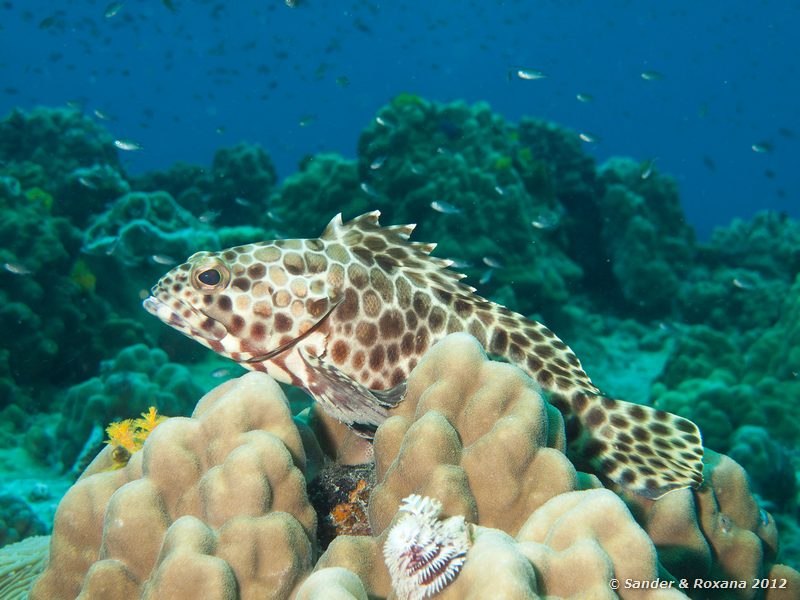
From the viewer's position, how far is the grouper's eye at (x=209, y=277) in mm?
3738

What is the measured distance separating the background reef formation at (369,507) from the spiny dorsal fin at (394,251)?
144 centimetres

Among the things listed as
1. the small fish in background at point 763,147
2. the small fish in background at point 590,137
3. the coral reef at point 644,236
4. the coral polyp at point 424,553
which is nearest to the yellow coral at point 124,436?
the coral polyp at point 424,553

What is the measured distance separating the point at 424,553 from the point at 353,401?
1359 millimetres

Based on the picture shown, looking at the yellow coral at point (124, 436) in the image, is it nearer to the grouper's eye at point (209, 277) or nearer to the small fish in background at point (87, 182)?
the grouper's eye at point (209, 277)

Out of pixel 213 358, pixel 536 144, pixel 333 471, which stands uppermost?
pixel 333 471

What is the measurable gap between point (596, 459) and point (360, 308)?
181 centimetres

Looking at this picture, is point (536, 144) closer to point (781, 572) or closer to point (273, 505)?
point (781, 572)

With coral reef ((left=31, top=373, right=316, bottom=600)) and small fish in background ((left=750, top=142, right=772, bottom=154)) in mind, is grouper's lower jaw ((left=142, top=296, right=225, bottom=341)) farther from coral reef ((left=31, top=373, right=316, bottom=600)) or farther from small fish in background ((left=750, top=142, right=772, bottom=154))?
small fish in background ((left=750, top=142, right=772, bottom=154))

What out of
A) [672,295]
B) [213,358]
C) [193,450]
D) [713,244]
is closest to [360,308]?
[193,450]

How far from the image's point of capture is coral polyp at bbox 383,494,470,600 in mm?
1760

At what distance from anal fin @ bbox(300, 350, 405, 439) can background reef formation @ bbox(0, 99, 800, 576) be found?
480cm

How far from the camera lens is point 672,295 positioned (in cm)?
1667

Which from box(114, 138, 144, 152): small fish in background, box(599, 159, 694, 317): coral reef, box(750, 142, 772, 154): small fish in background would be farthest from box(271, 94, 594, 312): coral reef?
box(750, 142, 772, 154): small fish in background

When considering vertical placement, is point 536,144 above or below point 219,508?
below
